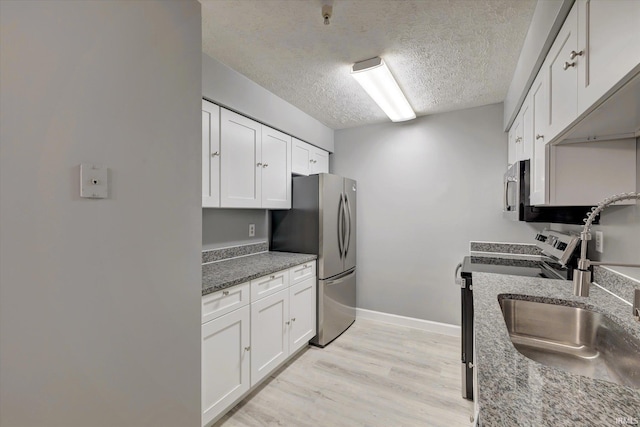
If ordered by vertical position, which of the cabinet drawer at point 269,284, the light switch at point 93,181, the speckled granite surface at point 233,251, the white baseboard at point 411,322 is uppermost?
the light switch at point 93,181

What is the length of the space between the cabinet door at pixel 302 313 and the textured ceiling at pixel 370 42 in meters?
1.80

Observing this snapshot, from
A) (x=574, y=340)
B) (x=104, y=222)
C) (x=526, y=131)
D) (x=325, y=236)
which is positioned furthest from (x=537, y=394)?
(x=325, y=236)

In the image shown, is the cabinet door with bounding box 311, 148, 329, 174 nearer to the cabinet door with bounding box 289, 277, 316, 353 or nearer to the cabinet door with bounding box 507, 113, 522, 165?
the cabinet door with bounding box 289, 277, 316, 353

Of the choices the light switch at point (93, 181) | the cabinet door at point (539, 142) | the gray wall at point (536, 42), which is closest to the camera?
the light switch at point (93, 181)

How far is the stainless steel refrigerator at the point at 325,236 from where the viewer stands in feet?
9.08

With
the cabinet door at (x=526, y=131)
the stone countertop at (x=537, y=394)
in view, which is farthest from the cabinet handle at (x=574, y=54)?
the stone countertop at (x=537, y=394)

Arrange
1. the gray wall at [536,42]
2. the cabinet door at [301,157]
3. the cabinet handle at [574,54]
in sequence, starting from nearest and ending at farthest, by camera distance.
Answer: the cabinet handle at [574,54]
the gray wall at [536,42]
the cabinet door at [301,157]

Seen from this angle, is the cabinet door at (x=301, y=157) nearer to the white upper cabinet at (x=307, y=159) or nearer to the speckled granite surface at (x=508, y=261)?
the white upper cabinet at (x=307, y=159)

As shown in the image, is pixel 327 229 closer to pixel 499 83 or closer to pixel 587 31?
pixel 499 83

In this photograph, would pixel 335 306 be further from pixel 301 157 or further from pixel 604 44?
pixel 604 44

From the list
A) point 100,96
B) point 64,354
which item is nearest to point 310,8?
point 100,96

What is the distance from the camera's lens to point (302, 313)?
8.44ft

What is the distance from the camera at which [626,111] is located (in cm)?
96

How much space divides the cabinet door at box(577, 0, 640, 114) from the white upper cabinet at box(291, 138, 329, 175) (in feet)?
7.64
